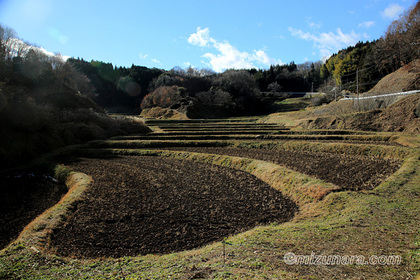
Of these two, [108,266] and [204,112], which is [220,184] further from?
[204,112]

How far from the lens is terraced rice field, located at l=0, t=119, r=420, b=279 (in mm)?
6484

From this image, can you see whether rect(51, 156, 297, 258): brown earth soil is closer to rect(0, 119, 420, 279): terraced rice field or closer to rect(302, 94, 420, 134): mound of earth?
rect(0, 119, 420, 279): terraced rice field

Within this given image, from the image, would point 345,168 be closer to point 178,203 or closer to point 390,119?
point 178,203

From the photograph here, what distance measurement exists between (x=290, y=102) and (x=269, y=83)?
101 ft

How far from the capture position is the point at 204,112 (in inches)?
3078

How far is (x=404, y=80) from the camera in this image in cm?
4291

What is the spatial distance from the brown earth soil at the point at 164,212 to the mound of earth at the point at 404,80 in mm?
39261

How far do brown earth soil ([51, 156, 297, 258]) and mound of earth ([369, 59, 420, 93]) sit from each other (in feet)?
129

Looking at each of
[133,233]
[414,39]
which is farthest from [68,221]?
[414,39]

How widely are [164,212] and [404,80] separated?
1925 inches

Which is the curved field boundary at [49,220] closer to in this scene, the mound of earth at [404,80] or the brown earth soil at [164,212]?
the brown earth soil at [164,212]

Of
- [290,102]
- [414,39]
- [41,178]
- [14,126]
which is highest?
[414,39]

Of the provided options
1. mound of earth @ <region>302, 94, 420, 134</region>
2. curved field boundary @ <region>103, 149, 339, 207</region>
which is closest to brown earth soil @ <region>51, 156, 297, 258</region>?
curved field boundary @ <region>103, 149, 339, 207</region>

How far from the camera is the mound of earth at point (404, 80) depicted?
3978cm
